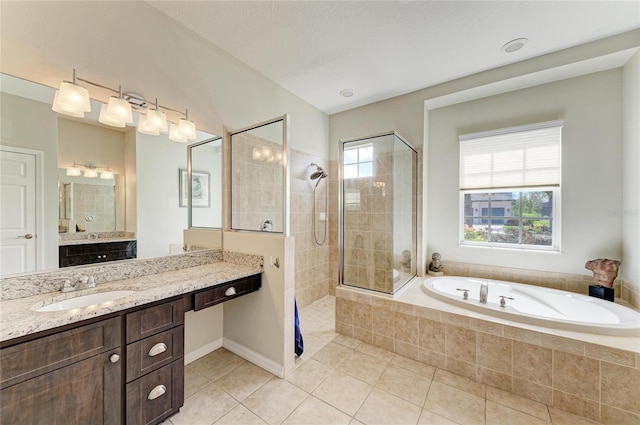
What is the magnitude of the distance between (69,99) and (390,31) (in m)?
2.30

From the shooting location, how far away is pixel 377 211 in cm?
289

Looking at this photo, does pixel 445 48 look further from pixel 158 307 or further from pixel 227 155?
pixel 158 307

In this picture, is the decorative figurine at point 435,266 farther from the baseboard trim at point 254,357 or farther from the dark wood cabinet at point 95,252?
the dark wood cabinet at point 95,252

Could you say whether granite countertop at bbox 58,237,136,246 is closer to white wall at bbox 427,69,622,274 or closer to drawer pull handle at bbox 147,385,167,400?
drawer pull handle at bbox 147,385,167,400

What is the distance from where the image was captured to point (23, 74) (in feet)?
4.45

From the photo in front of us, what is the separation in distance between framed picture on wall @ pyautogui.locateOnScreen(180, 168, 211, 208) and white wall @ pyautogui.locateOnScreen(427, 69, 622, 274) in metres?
3.07

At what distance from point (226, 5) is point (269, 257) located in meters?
1.90

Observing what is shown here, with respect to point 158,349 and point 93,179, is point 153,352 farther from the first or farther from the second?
point 93,179

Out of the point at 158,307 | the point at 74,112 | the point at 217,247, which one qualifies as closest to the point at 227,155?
the point at 217,247

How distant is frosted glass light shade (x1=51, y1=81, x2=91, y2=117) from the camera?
1.41 metres

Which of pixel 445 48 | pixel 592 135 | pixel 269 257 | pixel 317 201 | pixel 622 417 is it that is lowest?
pixel 622 417

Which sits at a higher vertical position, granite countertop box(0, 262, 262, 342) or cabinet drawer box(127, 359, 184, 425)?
granite countertop box(0, 262, 262, 342)

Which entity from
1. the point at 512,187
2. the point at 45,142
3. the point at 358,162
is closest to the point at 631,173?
the point at 512,187

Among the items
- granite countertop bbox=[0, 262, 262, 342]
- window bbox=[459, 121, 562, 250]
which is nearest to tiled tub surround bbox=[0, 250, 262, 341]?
granite countertop bbox=[0, 262, 262, 342]
